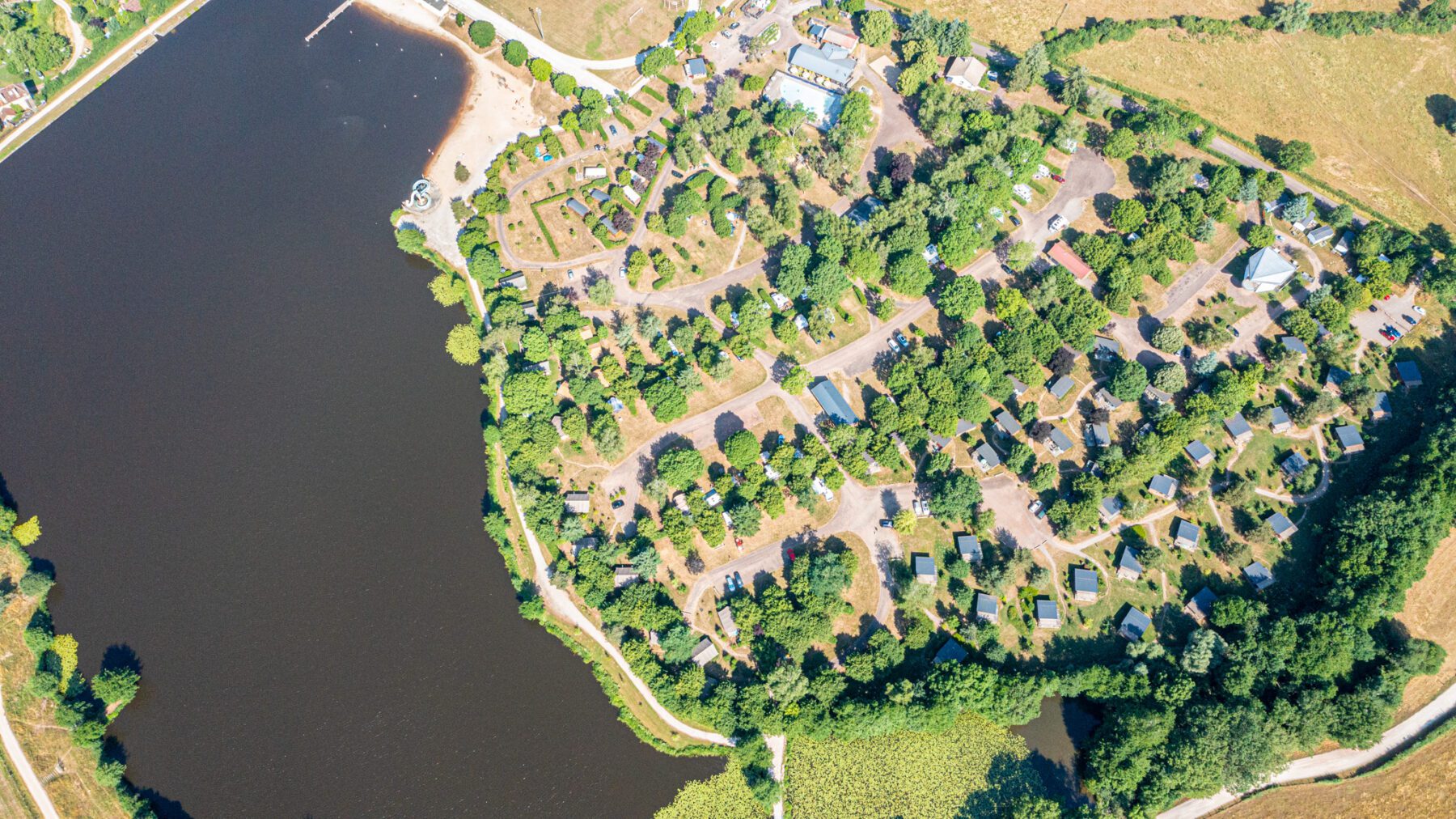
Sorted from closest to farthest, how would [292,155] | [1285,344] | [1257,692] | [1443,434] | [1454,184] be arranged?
[1257,692]
[1443,434]
[1285,344]
[1454,184]
[292,155]

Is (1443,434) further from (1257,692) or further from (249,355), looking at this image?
(249,355)

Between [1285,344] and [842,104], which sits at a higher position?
[842,104]

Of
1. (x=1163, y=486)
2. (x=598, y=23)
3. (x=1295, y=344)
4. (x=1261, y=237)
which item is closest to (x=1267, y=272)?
(x=1261, y=237)

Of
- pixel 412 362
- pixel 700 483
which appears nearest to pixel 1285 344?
pixel 700 483

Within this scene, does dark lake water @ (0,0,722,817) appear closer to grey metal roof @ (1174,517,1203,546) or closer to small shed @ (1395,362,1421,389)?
grey metal roof @ (1174,517,1203,546)

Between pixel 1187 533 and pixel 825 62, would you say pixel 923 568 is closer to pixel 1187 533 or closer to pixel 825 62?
pixel 1187 533

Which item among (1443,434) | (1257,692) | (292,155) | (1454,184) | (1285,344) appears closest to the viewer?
(1257,692)
